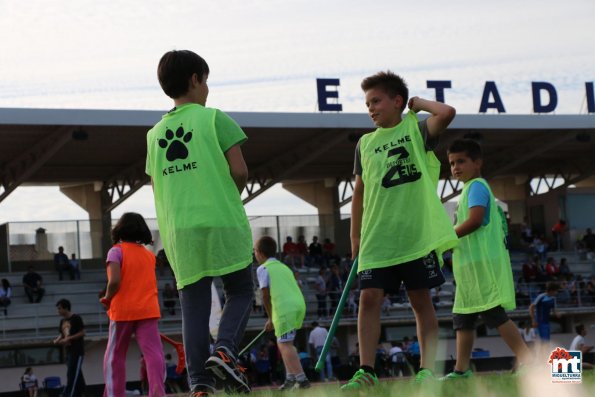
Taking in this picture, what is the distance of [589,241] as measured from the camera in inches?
1625

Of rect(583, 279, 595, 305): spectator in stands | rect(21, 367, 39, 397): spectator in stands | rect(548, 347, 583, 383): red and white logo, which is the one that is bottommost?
rect(21, 367, 39, 397): spectator in stands

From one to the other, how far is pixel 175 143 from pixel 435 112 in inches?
67.0

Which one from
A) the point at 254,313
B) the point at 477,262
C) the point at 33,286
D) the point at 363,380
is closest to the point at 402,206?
the point at 363,380

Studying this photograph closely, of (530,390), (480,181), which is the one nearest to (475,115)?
(480,181)

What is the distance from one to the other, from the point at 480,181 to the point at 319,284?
83.2 ft

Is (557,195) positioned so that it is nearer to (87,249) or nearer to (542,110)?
A: (542,110)

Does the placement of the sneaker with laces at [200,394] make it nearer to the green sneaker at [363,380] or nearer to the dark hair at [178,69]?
the green sneaker at [363,380]

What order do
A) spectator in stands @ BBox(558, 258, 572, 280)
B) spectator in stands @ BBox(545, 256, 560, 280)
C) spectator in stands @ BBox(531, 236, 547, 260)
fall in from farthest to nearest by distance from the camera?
spectator in stands @ BBox(531, 236, 547, 260), spectator in stands @ BBox(558, 258, 572, 280), spectator in stands @ BBox(545, 256, 560, 280)

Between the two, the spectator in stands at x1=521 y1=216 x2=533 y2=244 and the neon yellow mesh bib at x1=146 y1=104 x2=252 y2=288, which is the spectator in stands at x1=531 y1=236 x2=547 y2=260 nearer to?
the spectator in stands at x1=521 y1=216 x2=533 y2=244

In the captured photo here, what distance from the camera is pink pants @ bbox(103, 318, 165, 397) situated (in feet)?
27.6

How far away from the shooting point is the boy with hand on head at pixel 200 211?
19.9 ft

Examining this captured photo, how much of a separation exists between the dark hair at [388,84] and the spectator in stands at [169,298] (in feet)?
81.1

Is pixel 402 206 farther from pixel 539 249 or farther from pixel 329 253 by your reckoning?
pixel 539 249

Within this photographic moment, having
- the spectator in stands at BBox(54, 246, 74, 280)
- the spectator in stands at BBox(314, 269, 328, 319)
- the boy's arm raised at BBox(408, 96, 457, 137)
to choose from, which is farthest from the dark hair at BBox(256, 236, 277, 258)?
the spectator in stands at BBox(54, 246, 74, 280)
